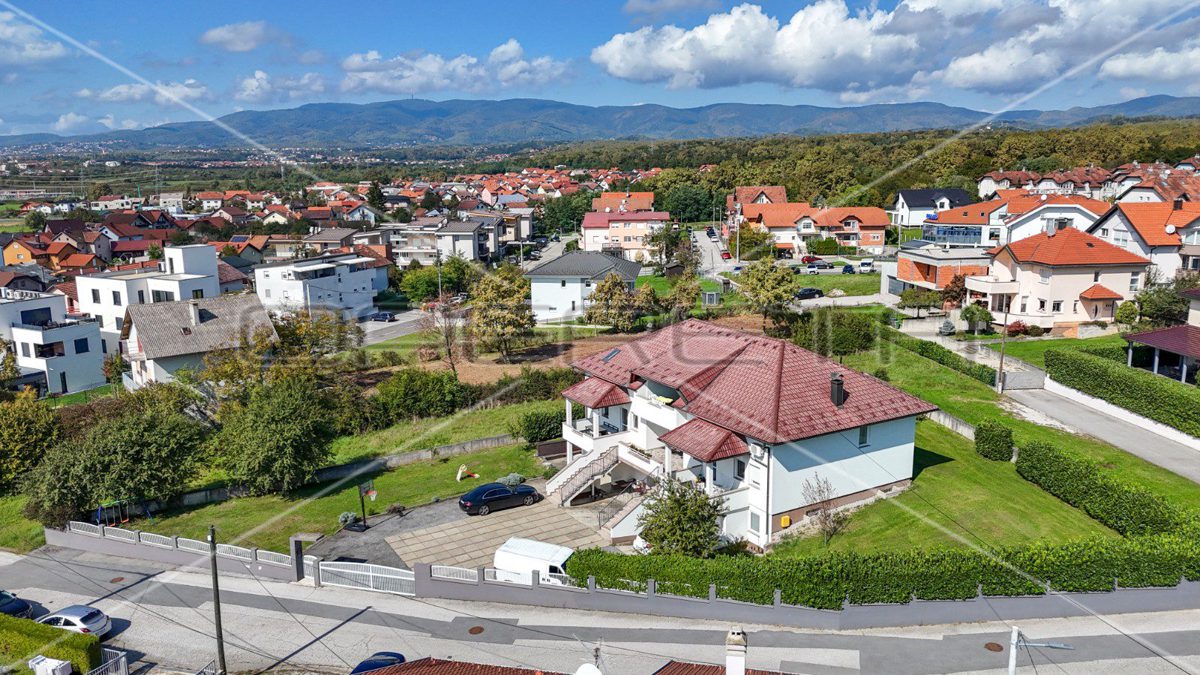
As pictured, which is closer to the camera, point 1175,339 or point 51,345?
point 1175,339

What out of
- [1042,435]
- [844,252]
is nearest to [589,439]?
[1042,435]

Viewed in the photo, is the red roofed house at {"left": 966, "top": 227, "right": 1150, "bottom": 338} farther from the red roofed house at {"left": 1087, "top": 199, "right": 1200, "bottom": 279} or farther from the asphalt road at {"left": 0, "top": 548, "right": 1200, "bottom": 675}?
the asphalt road at {"left": 0, "top": 548, "right": 1200, "bottom": 675}

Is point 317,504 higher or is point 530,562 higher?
point 530,562

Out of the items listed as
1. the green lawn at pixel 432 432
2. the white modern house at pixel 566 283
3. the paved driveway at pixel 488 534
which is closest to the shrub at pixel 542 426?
the green lawn at pixel 432 432

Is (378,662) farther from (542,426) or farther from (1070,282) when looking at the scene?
(1070,282)

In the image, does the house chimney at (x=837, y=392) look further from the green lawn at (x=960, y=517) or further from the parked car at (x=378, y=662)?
the parked car at (x=378, y=662)

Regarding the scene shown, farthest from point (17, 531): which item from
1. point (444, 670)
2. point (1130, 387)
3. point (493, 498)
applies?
point (1130, 387)

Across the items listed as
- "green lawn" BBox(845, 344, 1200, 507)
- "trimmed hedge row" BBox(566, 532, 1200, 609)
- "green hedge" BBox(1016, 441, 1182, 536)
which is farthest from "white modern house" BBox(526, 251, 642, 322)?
"trimmed hedge row" BBox(566, 532, 1200, 609)

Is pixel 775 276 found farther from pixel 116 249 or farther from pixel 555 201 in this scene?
pixel 116 249
